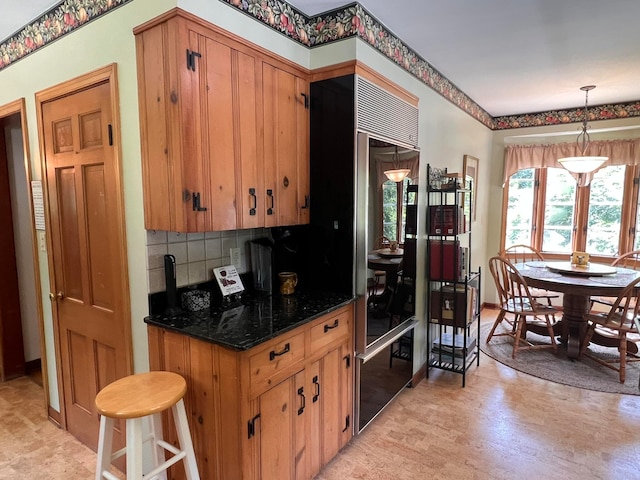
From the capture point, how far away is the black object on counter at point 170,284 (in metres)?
1.80

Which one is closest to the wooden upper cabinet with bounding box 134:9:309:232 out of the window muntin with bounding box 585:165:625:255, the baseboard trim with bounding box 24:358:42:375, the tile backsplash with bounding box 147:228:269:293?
the tile backsplash with bounding box 147:228:269:293

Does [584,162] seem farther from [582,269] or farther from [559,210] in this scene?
[559,210]

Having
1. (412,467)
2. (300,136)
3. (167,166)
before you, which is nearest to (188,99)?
(167,166)

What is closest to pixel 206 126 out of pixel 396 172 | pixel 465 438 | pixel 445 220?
pixel 396 172

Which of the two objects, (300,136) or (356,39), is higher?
(356,39)

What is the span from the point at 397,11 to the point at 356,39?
1.03ft

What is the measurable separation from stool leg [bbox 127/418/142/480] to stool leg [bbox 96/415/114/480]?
0.60ft

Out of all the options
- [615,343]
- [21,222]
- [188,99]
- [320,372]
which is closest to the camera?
[188,99]

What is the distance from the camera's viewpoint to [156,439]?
168 centimetres

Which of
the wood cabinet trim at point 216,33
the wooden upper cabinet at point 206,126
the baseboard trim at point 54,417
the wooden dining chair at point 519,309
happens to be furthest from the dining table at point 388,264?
the baseboard trim at point 54,417

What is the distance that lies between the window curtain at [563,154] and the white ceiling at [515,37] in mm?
782

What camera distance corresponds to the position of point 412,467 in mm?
2096

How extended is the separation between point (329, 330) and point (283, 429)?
512 mm

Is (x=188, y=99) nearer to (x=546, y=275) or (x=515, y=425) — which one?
(x=515, y=425)
